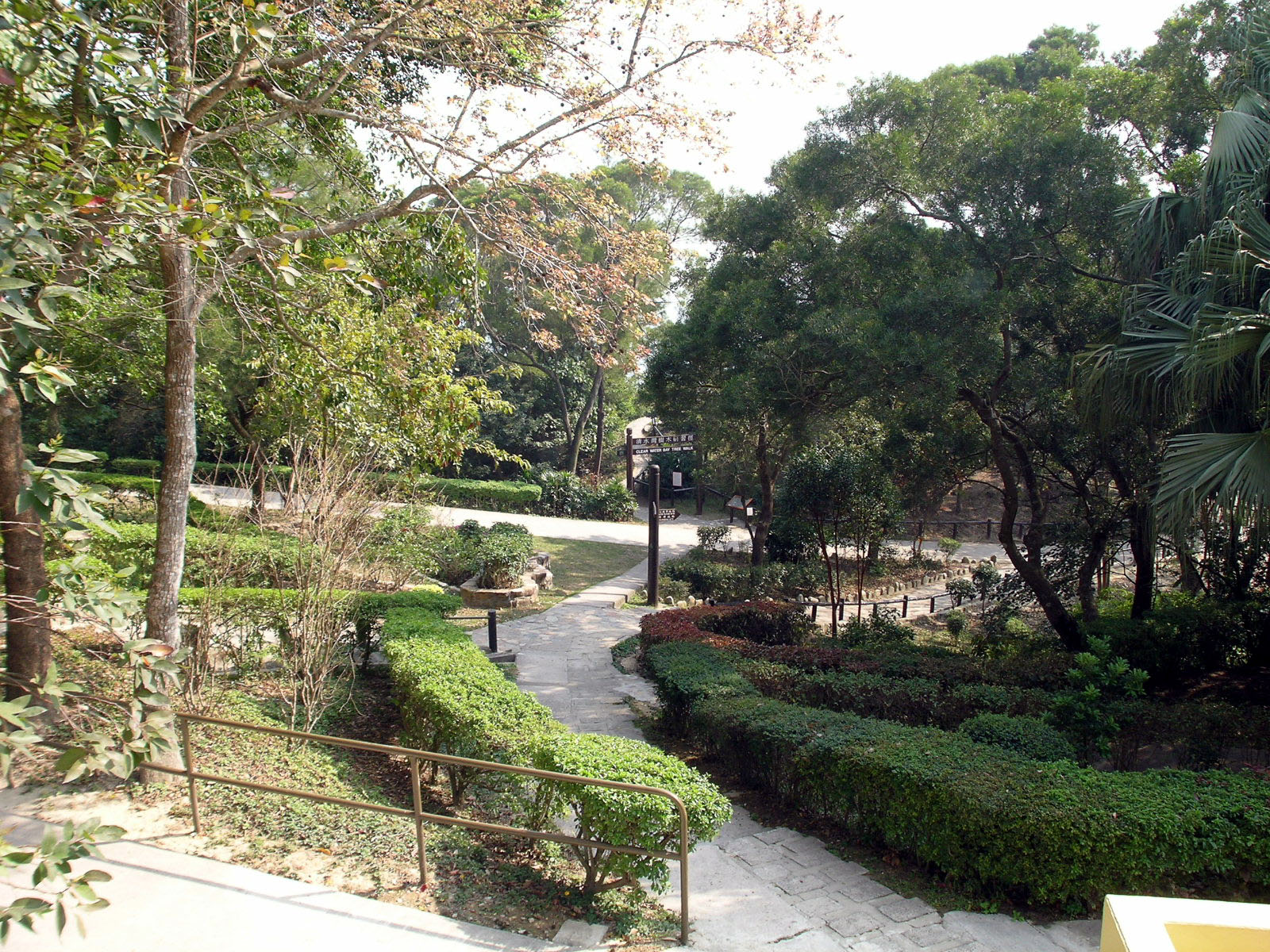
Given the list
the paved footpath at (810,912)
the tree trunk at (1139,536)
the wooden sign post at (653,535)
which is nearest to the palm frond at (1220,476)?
the tree trunk at (1139,536)

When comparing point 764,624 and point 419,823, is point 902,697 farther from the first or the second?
point 419,823

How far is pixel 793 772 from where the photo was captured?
21.9ft

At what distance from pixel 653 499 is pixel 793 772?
32.4 ft

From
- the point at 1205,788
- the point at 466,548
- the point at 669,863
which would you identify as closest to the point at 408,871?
the point at 669,863

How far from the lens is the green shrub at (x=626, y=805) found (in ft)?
15.8

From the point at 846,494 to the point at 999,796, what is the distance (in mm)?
9105

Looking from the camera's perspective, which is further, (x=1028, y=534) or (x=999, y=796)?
(x=1028, y=534)

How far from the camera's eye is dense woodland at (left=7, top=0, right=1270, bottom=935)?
16.5 ft

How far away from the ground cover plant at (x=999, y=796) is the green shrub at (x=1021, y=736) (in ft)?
0.04

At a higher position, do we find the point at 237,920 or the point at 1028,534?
the point at 1028,534

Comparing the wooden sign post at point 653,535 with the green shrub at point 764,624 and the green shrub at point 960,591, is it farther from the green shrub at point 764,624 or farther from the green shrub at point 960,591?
the green shrub at point 960,591

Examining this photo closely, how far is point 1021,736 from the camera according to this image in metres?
6.94

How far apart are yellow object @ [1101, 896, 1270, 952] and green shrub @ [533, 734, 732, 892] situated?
2634 millimetres

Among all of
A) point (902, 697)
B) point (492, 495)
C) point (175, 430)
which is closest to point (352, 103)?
point (175, 430)
